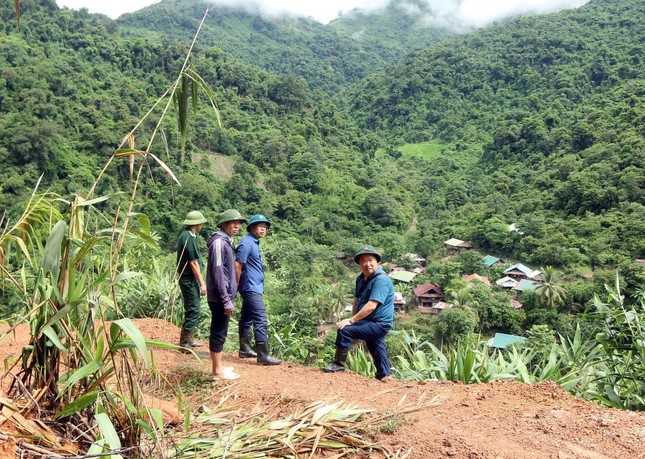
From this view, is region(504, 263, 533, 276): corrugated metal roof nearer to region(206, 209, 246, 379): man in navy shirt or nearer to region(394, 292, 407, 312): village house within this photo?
region(394, 292, 407, 312): village house

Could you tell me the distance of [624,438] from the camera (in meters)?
1.91

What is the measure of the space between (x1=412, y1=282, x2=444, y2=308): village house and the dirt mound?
21.0 meters

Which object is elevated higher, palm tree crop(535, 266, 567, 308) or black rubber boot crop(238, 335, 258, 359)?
black rubber boot crop(238, 335, 258, 359)

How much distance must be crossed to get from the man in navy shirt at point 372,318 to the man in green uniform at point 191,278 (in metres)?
1.00

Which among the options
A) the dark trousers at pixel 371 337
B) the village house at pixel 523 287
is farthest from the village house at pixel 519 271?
the dark trousers at pixel 371 337

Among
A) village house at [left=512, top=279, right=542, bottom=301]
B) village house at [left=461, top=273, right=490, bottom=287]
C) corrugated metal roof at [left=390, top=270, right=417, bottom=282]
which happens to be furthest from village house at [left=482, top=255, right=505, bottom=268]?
corrugated metal roof at [left=390, top=270, right=417, bottom=282]

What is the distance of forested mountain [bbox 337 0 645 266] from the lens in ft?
87.8

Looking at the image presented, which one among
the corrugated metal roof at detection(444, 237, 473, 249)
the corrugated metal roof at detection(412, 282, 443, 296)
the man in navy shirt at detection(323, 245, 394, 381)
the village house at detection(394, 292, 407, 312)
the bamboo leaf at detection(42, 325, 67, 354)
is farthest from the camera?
the corrugated metal roof at detection(444, 237, 473, 249)

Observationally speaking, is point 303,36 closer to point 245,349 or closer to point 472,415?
point 245,349

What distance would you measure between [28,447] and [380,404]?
1423 mm

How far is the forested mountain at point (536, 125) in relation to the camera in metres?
26.8

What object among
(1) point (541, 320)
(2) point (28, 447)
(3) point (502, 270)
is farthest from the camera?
(3) point (502, 270)

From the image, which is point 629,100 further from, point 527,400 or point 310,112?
point 527,400

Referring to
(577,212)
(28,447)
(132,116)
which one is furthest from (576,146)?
(28,447)
